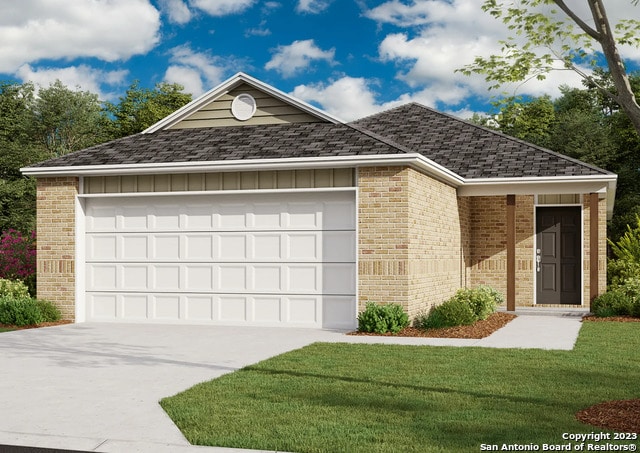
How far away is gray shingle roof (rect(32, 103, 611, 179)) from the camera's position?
52.1 feet

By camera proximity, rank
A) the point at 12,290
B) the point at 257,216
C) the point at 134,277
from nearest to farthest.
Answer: the point at 257,216 < the point at 134,277 < the point at 12,290

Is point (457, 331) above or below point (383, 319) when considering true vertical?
below

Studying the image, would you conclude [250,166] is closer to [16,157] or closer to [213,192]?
[213,192]

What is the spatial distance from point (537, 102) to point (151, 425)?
37566mm

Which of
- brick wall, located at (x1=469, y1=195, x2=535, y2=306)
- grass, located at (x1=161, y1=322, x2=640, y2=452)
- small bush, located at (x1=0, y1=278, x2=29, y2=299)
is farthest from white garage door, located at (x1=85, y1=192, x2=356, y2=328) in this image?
brick wall, located at (x1=469, y1=195, x2=535, y2=306)

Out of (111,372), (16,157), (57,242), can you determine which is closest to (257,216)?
(57,242)

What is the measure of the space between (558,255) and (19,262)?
14.0 meters

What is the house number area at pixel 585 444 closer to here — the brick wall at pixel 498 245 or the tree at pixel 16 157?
the brick wall at pixel 498 245

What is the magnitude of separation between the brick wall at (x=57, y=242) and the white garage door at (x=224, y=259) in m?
0.41

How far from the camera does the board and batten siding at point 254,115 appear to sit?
1772cm

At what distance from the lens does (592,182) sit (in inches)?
727

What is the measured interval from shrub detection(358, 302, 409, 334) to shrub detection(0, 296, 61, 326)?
6.71 metres

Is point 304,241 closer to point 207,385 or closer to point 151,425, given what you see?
point 207,385

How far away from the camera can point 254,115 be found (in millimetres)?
18016
